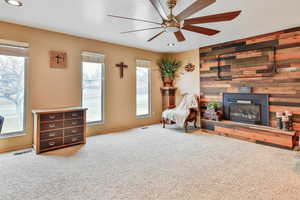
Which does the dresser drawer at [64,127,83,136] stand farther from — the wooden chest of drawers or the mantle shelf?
the mantle shelf

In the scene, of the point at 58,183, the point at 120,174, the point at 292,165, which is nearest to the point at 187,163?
the point at 120,174

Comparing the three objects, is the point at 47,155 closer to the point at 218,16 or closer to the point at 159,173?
the point at 159,173

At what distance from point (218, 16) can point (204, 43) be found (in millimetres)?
2843

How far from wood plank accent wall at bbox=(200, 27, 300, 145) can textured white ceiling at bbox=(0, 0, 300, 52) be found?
1.01 feet

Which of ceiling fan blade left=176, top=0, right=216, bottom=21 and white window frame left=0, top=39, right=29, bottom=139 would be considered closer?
ceiling fan blade left=176, top=0, right=216, bottom=21

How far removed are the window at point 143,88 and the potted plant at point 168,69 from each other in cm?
54

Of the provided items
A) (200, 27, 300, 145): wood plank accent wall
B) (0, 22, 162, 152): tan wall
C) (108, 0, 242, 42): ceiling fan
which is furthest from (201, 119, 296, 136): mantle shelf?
(108, 0, 242, 42): ceiling fan

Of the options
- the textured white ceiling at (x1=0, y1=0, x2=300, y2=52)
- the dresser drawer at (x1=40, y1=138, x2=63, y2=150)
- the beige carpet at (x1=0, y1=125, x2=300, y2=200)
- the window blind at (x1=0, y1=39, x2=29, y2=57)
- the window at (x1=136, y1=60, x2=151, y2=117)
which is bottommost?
the beige carpet at (x1=0, y1=125, x2=300, y2=200)

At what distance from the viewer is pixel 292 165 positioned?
104 inches

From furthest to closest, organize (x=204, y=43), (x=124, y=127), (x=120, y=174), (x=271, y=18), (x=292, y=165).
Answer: (x=124, y=127)
(x=204, y=43)
(x=271, y=18)
(x=292, y=165)
(x=120, y=174)

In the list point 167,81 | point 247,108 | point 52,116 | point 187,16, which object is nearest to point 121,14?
point 187,16

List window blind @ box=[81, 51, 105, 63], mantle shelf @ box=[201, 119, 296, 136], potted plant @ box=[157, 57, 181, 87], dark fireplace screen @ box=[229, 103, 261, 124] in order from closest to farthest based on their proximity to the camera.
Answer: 1. mantle shelf @ box=[201, 119, 296, 136]
2. dark fireplace screen @ box=[229, 103, 261, 124]
3. window blind @ box=[81, 51, 105, 63]
4. potted plant @ box=[157, 57, 181, 87]

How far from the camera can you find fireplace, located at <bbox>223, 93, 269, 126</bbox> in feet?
13.2

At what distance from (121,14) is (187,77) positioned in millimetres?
3402
